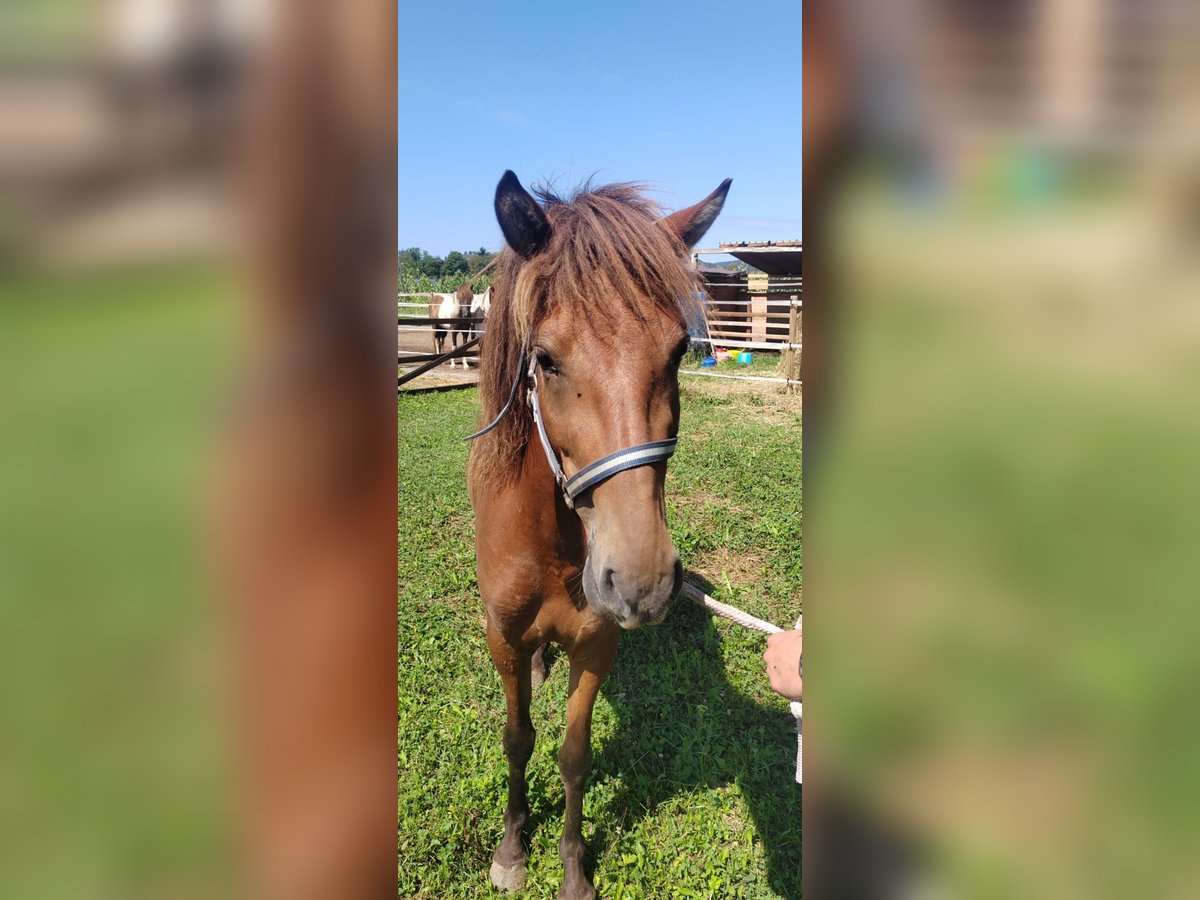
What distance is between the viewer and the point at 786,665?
1.60m

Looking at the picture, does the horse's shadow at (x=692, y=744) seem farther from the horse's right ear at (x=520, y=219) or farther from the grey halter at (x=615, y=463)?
the horse's right ear at (x=520, y=219)

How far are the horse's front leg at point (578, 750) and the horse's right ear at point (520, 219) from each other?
1.50 metres

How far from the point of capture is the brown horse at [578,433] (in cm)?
175

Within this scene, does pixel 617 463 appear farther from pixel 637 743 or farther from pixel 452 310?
pixel 452 310

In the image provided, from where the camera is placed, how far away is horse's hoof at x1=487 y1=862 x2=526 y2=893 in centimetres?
280
